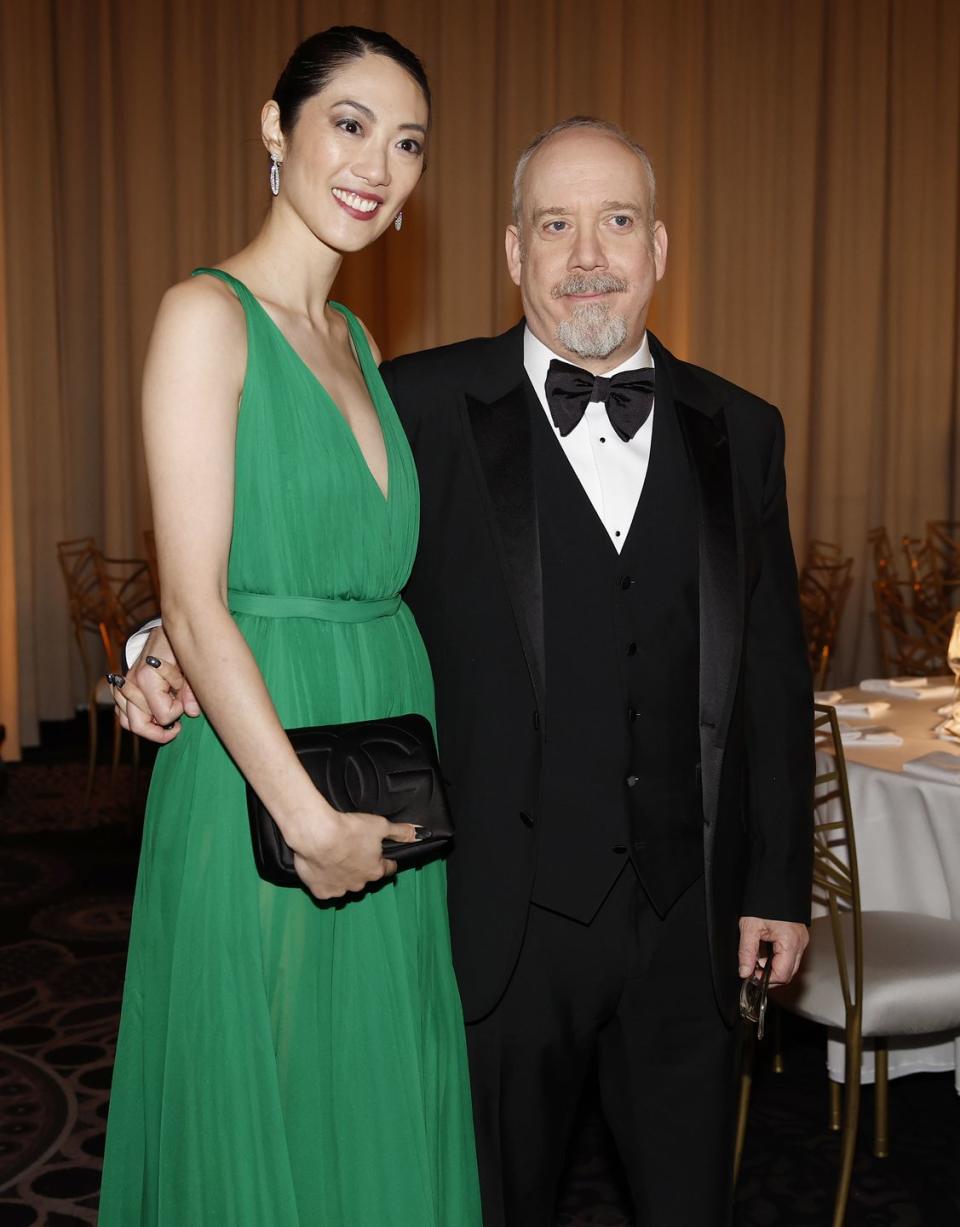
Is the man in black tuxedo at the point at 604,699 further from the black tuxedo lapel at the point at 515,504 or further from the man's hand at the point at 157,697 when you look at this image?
the man's hand at the point at 157,697

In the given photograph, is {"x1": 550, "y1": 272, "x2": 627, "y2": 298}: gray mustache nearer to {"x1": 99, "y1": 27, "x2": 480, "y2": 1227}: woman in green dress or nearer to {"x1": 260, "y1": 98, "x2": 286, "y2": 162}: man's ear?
{"x1": 99, "y1": 27, "x2": 480, "y2": 1227}: woman in green dress

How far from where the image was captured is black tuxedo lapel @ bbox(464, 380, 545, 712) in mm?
1882

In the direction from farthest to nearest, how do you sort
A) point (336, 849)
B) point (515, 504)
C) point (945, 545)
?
1. point (945, 545)
2. point (515, 504)
3. point (336, 849)

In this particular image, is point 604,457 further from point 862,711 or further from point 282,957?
point 862,711

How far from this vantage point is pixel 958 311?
8.96m

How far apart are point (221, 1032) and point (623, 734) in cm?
67

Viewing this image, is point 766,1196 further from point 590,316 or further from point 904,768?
point 590,316

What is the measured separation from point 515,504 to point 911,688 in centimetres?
250

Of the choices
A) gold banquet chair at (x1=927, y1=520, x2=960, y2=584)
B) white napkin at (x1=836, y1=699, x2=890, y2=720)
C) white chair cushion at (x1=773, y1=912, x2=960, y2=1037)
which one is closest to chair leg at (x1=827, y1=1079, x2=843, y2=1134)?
white chair cushion at (x1=773, y1=912, x2=960, y2=1037)

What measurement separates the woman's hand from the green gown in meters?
0.11

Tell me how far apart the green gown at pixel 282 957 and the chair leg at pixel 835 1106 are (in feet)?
5.48

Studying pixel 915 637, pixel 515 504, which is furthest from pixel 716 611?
pixel 915 637

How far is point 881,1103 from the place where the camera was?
3117mm

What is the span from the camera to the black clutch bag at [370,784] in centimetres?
161
